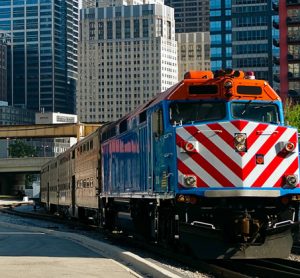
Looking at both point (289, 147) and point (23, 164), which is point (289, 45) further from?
point (289, 147)

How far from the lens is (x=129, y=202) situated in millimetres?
17594

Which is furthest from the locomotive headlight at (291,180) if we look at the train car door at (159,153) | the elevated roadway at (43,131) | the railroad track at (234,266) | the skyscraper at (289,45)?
the skyscraper at (289,45)

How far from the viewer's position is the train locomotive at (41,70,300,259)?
12.9 meters

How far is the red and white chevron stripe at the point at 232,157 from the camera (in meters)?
13.0

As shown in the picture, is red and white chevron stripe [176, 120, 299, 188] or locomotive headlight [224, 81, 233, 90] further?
locomotive headlight [224, 81, 233, 90]

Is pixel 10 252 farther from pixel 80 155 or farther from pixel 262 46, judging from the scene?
pixel 262 46

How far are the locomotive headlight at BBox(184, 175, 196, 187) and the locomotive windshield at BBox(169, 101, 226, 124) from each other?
4.50 ft

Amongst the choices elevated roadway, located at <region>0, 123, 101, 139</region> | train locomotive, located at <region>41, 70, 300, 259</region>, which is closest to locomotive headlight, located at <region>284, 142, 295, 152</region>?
train locomotive, located at <region>41, 70, 300, 259</region>

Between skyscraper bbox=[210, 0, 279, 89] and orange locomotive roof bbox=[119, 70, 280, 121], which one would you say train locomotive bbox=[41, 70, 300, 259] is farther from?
skyscraper bbox=[210, 0, 279, 89]

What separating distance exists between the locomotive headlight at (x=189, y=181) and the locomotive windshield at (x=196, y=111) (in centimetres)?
137

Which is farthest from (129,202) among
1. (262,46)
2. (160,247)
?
(262,46)

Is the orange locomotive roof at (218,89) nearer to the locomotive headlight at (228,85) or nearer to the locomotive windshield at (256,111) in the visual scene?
the locomotive headlight at (228,85)

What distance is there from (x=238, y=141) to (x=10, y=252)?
252 inches

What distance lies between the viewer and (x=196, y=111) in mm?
13820
